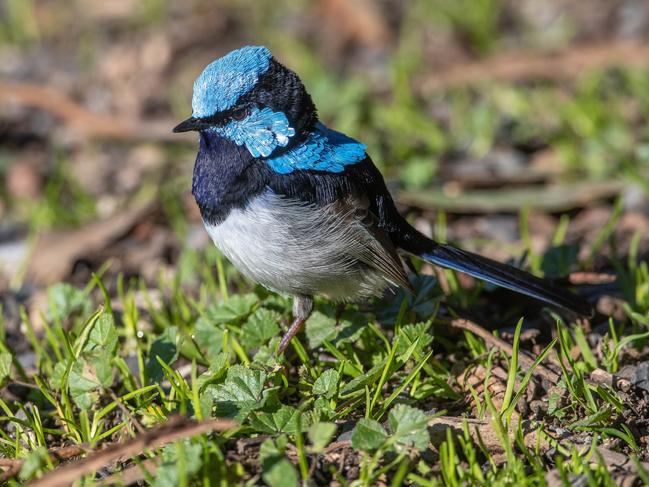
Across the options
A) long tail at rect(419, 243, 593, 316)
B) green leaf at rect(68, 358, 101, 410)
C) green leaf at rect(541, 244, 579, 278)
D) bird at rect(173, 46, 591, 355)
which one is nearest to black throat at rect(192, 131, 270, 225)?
bird at rect(173, 46, 591, 355)

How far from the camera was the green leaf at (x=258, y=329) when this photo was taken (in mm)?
3398

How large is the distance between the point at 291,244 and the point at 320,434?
805 millimetres

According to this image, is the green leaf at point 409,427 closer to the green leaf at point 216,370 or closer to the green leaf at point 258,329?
the green leaf at point 216,370

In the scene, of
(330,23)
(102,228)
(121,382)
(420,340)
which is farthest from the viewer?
(330,23)

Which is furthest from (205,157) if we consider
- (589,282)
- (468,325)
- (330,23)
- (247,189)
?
(330,23)

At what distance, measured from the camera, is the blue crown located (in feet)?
10.5

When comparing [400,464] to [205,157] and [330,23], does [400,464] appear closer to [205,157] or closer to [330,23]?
[205,157]

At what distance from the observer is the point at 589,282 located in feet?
12.7

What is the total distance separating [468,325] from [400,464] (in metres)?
0.83

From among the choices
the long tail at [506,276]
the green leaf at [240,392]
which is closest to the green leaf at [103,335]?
the green leaf at [240,392]

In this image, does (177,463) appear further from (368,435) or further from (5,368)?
(5,368)

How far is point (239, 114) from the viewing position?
327 cm

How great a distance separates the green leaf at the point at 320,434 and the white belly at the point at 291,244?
71 cm

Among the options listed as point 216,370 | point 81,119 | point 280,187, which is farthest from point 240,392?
point 81,119
